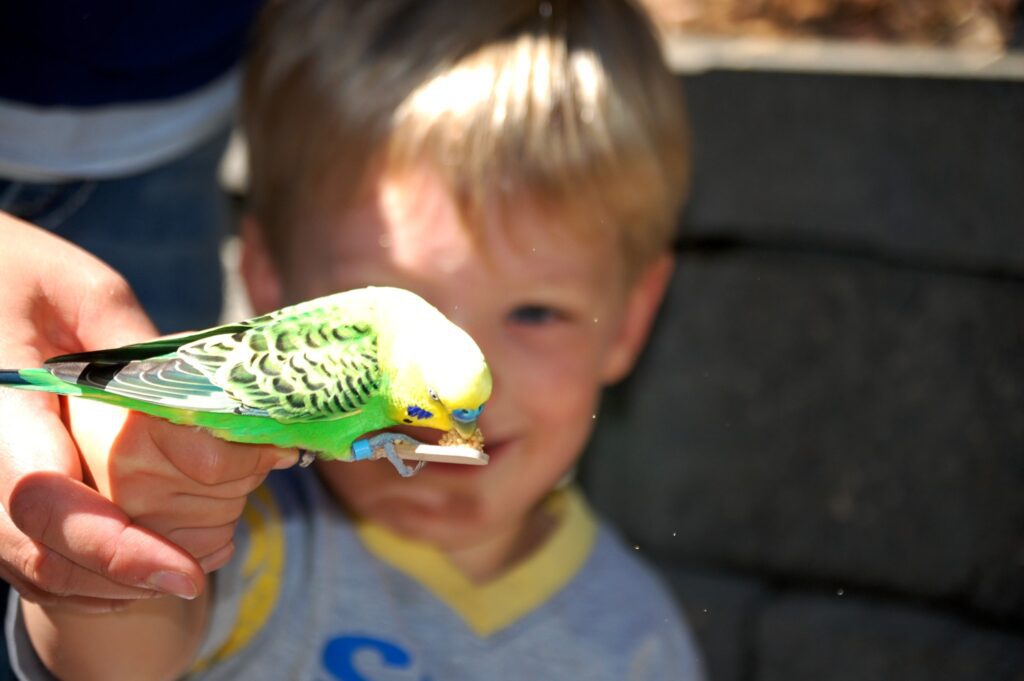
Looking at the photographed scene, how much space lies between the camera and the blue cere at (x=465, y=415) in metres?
0.61

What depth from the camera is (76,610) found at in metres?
0.72

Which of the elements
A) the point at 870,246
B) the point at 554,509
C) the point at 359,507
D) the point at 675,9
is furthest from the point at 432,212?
the point at 675,9

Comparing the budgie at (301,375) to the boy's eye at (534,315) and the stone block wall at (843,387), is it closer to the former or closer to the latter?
the boy's eye at (534,315)

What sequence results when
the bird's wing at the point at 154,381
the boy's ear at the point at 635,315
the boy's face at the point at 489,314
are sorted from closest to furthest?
the bird's wing at the point at 154,381 < the boy's face at the point at 489,314 < the boy's ear at the point at 635,315

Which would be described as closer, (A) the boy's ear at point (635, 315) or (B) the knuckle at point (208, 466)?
(B) the knuckle at point (208, 466)

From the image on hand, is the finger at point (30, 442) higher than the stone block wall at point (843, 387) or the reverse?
higher

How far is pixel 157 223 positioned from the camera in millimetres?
1175

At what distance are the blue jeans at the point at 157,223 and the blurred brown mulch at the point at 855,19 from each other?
0.93 m

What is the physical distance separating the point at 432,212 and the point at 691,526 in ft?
2.93

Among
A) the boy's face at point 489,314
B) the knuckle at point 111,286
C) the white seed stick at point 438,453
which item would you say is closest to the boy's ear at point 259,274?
the boy's face at point 489,314

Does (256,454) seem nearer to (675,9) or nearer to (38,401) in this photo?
(38,401)

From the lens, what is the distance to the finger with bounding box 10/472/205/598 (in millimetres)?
612

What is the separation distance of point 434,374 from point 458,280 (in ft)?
0.84

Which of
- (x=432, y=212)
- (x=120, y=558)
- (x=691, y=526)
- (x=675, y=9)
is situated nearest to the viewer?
(x=120, y=558)
